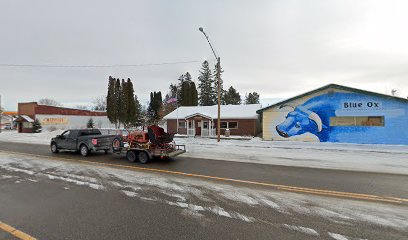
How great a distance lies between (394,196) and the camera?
19.6 feet

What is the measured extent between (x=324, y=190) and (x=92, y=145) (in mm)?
12458

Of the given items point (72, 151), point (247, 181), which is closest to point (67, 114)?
point (72, 151)

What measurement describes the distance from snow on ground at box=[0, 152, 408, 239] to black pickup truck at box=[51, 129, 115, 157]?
5.02 metres

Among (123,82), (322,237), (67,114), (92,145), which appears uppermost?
(123,82)

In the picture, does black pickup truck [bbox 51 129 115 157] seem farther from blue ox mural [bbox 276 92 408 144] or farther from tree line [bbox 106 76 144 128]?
tree line [bbox 106 76 144 128]

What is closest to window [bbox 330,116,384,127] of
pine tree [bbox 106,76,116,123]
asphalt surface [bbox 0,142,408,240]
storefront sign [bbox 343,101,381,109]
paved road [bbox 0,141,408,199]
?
storefront sign [bbox 343,101,381,109]

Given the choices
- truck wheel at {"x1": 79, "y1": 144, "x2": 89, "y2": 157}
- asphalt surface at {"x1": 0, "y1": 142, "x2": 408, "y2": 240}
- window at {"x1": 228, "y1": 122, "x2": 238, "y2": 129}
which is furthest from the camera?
window at {"x1": 228, "y1": 122, "x2": 238, "y2": 129}

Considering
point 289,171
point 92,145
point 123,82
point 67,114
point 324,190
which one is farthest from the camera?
point 67,114

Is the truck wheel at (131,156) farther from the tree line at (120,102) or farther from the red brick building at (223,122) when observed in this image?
the tree line at (120,102)

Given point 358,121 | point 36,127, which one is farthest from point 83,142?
point 36,127

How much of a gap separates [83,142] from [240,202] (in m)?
11.8

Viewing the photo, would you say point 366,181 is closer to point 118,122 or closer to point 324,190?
point 324,190

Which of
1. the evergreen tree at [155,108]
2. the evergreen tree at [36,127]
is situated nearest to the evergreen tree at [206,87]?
the evergreen tree at [155,108]

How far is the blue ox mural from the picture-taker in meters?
19.1
